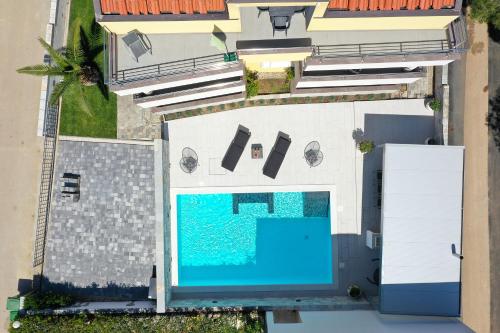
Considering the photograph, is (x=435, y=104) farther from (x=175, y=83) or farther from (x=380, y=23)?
(x=175, y=83)

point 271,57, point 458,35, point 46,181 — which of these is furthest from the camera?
point 46,181

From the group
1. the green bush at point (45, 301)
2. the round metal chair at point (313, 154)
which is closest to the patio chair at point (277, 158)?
the round metal chair at point (313, 154)

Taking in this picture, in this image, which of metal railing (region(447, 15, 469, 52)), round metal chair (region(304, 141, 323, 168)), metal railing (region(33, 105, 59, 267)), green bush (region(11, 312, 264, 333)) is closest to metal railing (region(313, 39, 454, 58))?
metal railing (region(447, 15, 469, 52))

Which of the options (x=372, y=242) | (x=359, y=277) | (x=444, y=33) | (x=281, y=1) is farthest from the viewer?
(x=359, y=277)

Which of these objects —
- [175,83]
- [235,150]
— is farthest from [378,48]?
[175,83]

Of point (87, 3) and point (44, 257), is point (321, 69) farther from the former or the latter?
point (44, 257)

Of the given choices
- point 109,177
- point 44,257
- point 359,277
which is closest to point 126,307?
point 44,257

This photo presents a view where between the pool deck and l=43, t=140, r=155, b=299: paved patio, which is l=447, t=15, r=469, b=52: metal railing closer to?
the pool deck
